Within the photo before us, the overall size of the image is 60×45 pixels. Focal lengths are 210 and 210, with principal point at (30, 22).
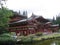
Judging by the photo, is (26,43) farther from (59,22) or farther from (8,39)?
(59,22)

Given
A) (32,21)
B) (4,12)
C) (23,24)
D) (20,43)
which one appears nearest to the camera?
(20,43)

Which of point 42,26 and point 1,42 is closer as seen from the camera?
point 1,42

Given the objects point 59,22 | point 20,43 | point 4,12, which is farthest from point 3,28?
point 59,22

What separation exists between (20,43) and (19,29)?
8.27 meters

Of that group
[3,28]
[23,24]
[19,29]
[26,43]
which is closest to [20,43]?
[26,43]

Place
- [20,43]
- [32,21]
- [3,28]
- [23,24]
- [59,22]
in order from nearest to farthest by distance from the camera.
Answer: [20,43]
[3,28]
[23,24]
[32,21]
[59,22]

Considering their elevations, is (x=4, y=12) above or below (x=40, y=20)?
above

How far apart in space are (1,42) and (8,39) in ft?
2.32

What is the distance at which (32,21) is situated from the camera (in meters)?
33.5

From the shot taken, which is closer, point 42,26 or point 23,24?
point 23,24

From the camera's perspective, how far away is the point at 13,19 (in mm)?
34625

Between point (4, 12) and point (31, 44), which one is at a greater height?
point (4, 12)

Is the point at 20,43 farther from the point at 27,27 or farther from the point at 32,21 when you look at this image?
the point at 32,21

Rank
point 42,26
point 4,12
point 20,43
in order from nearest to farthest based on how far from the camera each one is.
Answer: point 20,43 → point 4,12 → point 42,26
